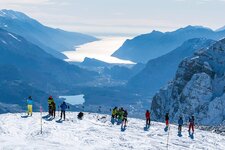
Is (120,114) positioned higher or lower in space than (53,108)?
lower

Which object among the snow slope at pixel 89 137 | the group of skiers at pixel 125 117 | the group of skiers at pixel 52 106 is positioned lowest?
the snow slope at pixel 89 137

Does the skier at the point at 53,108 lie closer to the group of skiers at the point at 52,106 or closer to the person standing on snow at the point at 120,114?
the group of skiers at the point at 52,106

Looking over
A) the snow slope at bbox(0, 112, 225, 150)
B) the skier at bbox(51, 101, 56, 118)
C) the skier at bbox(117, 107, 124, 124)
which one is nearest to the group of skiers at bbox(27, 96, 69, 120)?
the skier at bbox(51, 101, 56, 118)

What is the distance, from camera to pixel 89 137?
201 ft

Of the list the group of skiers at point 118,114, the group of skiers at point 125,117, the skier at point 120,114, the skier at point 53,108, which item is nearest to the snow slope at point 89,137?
the group of skiers at point 125,117

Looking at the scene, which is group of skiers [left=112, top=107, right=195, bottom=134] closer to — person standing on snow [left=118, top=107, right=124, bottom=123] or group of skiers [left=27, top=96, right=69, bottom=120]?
person standing on snow [left=118, top=107, right=124, bottom=123]

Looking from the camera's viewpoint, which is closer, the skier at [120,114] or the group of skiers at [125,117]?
the group of skiers at [125,117]

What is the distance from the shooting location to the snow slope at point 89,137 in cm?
5624

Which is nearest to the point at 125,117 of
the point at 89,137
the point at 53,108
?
the point at 89,137

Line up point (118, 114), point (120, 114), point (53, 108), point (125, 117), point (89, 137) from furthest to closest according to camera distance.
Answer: point (118, 114), point (120, 114), point (53, 108), point (125, 117), point (89, 137)

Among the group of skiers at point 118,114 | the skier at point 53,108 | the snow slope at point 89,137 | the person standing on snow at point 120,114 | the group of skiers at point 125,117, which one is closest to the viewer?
the snow slope at point 89,137

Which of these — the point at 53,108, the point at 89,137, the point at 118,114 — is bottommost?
the point at 89,137

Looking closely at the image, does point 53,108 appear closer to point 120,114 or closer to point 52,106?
point 52,106

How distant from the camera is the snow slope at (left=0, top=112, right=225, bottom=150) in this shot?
5624cm
